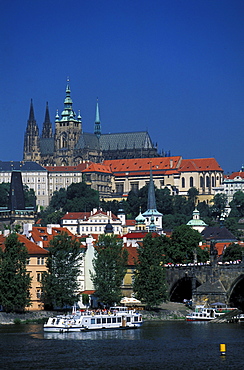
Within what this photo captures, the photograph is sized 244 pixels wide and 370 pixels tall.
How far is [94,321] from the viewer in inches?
3211

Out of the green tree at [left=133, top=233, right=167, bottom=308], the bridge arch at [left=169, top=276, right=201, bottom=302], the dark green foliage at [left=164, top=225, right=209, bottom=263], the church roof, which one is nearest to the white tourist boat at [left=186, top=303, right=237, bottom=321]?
the green tree at [left=133, top=233, right=167, bottom=308]

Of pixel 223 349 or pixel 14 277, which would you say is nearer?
pixel 223 349

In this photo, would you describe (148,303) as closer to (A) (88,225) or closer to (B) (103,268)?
(B) (103,268)

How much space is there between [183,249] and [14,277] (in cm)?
3108

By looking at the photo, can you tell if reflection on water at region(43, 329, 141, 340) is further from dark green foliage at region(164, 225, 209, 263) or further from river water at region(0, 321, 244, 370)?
dark green foliage at region(164, 225, 209, 263)

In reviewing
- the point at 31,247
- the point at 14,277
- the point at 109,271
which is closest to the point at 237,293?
the point at 109,271

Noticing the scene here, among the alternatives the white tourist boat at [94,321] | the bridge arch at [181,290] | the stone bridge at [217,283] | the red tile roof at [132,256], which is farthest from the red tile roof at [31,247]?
the bridge arch at [181,290]

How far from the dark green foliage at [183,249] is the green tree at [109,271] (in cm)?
1475

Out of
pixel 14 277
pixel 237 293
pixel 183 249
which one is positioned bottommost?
pixel 237 293

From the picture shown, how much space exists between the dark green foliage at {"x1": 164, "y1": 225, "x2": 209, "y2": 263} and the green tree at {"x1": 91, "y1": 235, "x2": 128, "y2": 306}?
14751 mm

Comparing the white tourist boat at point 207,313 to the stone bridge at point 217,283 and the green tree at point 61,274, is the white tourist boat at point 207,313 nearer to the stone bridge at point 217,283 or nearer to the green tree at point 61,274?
the stone bridge at point 217,283

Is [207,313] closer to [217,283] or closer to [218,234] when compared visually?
[217,283]

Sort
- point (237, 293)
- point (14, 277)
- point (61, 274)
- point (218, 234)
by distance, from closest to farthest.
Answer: point (14, 277), point (61, 274), point (237, 293), point (218, 234)

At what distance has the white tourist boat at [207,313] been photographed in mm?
88188
